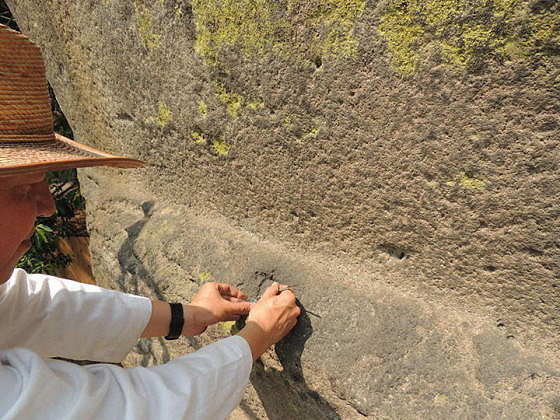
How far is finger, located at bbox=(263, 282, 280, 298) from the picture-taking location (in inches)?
42.1

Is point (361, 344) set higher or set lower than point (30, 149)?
lower

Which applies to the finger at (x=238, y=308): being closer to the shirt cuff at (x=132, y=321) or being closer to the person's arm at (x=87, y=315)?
the person's arm at (x=87, y=315)

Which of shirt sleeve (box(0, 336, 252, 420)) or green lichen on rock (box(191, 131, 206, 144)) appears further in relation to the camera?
green lichen on rock (box(191, 131, 206, 144))

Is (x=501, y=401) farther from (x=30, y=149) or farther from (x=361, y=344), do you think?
(x=30, y=149)

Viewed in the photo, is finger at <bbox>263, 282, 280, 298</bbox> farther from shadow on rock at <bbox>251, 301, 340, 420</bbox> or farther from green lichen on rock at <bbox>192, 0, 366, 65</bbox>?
green lichen on rock at <bbox>192, 0, 366, 65</bbox>

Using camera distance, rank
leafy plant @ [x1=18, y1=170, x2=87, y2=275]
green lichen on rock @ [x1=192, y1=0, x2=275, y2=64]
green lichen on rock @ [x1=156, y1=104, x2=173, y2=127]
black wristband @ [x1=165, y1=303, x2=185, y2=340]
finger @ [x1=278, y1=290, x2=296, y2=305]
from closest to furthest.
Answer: green lichen on rock @ [x1=192, y1=0, x2=275, y2=64], finger @ [x1=278, y1=290, x2=296, y2=305], black wristband @ [x1=165, y1=303, x2=185, y2=340], green lichen on rock @ [x1=156, y1=104, x2=173, y2=127], leafy plant @ [x1=18, y1=170, x2=87, y2=275]

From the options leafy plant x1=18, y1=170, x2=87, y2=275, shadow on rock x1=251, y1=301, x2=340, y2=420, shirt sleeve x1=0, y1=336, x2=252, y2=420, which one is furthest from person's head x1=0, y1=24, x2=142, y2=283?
leafy plant x1=18, y1=170, x2=87, y2=275

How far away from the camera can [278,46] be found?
93cm

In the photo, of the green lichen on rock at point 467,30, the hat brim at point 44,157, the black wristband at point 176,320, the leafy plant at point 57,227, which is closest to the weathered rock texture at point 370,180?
the green lichen on rock at point 467,30

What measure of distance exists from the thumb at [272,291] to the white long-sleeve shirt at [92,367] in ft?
0.49

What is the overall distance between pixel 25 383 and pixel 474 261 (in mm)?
764

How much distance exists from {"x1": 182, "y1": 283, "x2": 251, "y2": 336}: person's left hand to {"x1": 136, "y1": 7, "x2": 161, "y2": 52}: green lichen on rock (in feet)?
2.05

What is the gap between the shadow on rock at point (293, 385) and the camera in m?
1.03

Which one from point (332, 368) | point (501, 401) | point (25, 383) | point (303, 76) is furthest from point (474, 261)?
point (25, 383)
